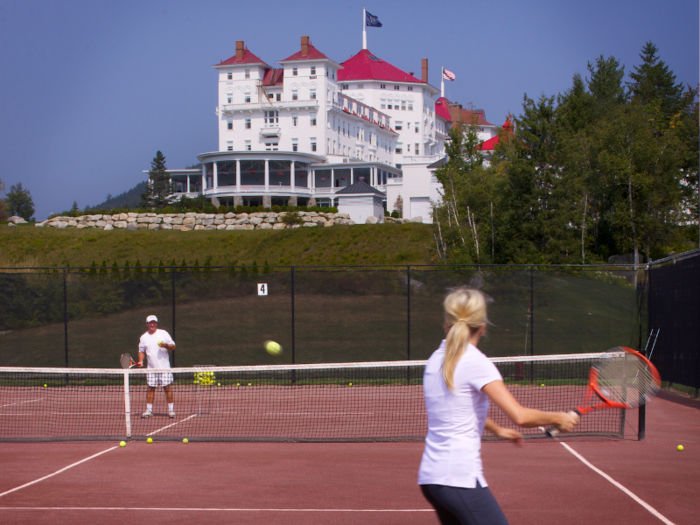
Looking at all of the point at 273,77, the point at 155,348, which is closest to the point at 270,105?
the point at 273,77

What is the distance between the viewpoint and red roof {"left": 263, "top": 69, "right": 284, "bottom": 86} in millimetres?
75938

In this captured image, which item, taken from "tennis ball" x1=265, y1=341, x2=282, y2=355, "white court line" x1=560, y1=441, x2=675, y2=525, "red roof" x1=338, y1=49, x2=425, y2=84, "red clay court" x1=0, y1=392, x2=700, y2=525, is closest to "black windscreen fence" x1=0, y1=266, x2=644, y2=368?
"tennis ball" x1=265, y1=341, x2=282, y2=355

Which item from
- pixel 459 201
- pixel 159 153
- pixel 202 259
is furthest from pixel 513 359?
pixel 159 153

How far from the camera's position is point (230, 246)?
4497 centimetres

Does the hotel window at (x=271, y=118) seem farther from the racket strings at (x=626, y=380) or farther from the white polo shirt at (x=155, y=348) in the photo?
the racket strings at (x=626, y=380)

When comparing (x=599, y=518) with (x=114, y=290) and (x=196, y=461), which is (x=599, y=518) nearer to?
(x=196, y=461)

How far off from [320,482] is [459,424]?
4202 mm

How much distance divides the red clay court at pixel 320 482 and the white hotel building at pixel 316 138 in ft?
154

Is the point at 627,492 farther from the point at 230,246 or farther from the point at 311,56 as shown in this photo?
the point at 311,56

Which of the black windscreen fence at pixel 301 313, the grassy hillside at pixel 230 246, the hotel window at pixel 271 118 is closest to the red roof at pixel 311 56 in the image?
the hotel window at pixel 271 118

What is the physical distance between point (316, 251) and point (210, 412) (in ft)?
98.7

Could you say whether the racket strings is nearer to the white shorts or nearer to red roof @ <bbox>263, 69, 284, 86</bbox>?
the white shorts

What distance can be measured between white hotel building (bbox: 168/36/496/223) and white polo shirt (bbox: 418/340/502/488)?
170ft

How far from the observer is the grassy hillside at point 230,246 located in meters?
40.2
